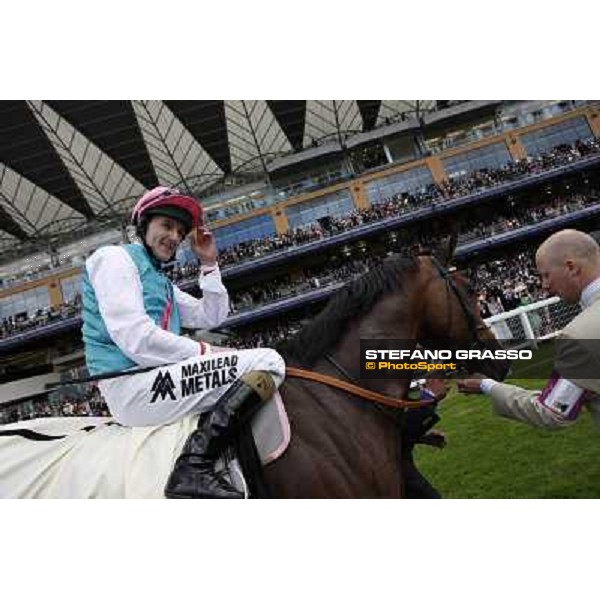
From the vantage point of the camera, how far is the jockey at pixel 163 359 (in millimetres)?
1573

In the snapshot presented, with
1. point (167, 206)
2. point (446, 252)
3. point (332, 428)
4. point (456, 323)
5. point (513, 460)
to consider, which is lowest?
point (513, 460)

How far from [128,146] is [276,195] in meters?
3.20

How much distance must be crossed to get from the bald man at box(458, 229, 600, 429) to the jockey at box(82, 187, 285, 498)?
2.90ft

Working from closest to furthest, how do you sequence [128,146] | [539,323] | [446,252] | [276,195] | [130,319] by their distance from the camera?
[130,319], [446,252], [539,323], [128,146], [276,195]

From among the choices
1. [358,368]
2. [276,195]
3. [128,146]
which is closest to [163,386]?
[358,368]

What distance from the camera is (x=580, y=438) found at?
2248mm

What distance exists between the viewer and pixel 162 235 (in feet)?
6.32

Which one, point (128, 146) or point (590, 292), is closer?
point (590, 292)

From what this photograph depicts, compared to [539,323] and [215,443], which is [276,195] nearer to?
[539,323]

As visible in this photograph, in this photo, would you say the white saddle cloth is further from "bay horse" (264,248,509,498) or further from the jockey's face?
the jockey's face

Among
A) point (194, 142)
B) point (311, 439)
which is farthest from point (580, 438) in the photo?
point (194, 142)

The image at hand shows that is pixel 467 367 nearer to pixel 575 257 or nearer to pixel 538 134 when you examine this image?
pixel 575 257

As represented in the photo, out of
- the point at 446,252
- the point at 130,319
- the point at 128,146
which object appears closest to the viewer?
the point at 130,319

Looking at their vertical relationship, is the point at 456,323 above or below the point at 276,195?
below
